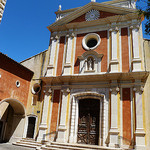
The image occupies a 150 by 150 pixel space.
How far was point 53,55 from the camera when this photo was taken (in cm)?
1543

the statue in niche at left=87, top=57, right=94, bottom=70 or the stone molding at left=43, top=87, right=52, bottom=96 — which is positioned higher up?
the statue in niche at left=87, top=57, right=94, bottom=70

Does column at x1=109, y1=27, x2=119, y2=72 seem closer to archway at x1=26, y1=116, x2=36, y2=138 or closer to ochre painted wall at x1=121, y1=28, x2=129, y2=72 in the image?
ochre painted wall at x1=121, y1=28, x2=129, y2=72

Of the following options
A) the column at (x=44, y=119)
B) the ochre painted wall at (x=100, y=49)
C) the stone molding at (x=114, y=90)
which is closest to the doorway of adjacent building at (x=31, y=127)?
the column at (x=44, y=119)

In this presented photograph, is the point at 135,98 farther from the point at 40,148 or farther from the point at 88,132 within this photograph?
the point at 40,148

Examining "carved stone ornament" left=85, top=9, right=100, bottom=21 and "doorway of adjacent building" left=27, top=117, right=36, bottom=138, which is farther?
"carved stone ornament" left=85, top=9, right=100, bottom=21

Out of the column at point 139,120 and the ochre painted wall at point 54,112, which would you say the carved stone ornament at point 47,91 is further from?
the column at point 139,120

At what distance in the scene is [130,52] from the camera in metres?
13.3

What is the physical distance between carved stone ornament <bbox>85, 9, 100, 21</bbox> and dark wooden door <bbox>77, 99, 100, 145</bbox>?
702cm

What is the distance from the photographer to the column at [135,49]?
12555 mm

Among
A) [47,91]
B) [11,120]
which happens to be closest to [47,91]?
[47,91]

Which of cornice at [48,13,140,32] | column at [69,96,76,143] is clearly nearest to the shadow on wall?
column at [69,96,76,143]

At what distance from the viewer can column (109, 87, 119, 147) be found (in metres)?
11.4

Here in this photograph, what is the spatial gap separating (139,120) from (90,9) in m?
10.0

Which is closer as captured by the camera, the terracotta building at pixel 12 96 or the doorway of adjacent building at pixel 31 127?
the terracotta building at pixel 12 96
